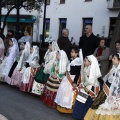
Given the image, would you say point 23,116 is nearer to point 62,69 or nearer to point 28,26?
point 62,69

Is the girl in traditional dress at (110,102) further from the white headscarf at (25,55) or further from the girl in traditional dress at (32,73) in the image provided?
the white headscarf at (25,55)

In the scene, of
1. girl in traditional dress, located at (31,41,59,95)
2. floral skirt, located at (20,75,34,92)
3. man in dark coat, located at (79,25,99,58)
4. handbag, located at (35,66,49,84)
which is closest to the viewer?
girl in traditional dress, located at (31,41,59,95)

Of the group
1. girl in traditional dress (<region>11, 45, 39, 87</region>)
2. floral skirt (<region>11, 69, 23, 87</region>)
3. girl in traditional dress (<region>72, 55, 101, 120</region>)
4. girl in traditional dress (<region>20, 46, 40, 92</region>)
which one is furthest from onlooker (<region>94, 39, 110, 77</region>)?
floral skirt (<region>11, 69, 23, 87</region>)

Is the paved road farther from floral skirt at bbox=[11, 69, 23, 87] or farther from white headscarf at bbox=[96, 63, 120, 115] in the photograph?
white headscarf at bbox=[96, 63, 120, 115]

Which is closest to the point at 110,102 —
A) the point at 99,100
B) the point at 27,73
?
the point at 99,100

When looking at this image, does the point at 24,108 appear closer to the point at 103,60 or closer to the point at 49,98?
the point at 49,98

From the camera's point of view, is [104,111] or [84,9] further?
[84,9]

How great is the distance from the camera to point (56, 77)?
7.01 metres

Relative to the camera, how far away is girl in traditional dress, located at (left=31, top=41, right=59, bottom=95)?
24.6ft

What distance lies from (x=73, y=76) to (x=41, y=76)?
1495 millimetres

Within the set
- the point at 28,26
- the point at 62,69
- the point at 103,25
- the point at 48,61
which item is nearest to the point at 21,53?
the point at 48,61

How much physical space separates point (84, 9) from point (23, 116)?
66.3ft

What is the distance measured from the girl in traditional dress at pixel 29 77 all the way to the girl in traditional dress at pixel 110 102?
2.87 m

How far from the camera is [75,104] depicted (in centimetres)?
614
